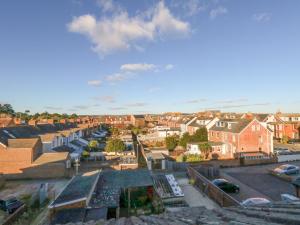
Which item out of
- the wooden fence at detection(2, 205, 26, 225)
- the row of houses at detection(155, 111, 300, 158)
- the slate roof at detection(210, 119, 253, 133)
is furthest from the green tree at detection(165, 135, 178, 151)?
the wooden fence at detection(2, 205, 26, 225)

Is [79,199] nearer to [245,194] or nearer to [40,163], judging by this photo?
[245,194]

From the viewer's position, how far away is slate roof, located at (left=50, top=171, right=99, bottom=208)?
1712cm

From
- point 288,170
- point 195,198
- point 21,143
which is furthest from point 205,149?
point 21,143

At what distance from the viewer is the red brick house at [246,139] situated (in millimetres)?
42031

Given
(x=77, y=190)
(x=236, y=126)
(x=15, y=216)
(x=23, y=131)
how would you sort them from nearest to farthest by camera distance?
(x=77, y=190) < (x=15, y=216) < (x=23, y=131) < (x=236, y=126)

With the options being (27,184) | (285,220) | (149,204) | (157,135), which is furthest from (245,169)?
(157,135)

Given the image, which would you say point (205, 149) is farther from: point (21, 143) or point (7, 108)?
point (7, 108)

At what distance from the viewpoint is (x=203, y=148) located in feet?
143

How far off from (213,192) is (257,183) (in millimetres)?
8299

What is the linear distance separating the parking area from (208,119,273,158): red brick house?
5.81m

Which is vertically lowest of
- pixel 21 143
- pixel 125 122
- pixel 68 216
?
pixel 68 216

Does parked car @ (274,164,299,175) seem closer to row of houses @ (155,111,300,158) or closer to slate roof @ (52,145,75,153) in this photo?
row of houses @ (155,111,300,158)

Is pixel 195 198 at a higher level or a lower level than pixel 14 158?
lower

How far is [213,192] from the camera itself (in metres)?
22.8
